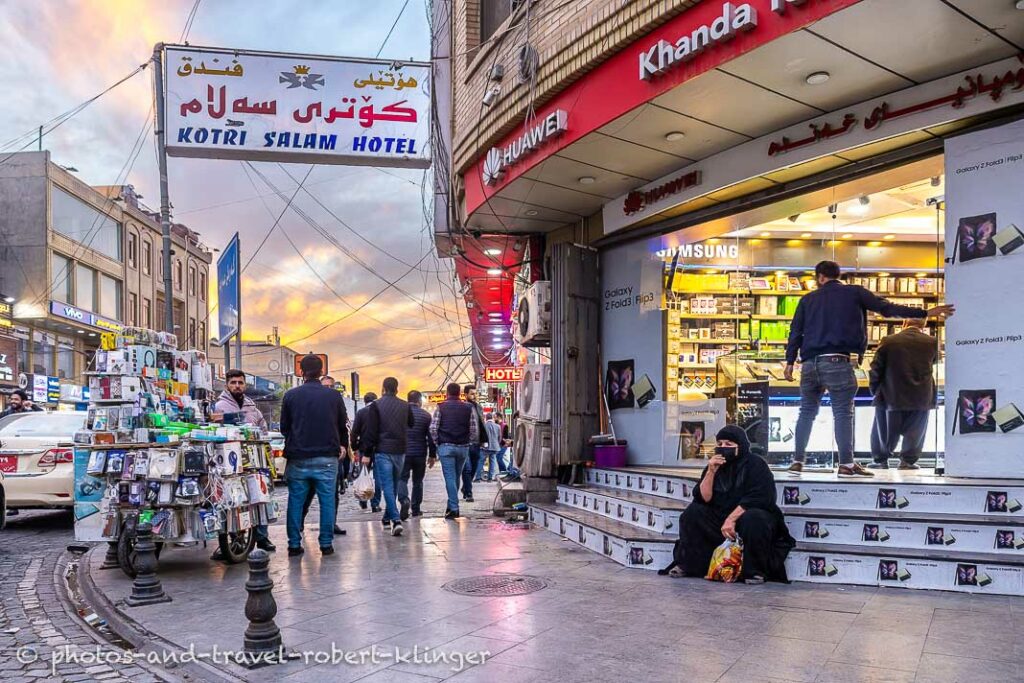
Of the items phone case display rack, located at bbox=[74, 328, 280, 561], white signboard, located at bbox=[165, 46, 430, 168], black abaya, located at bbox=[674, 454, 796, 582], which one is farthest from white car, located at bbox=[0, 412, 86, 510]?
black abaya, located at bbox=[674, 454, 796, 582]

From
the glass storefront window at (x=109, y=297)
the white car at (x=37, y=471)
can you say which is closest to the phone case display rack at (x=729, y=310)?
the white car at (x=37, y=471)

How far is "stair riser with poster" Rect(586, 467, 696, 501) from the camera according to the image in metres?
8.56

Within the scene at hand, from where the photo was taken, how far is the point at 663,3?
6949mm

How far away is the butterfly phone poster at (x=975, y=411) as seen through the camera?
680 cm

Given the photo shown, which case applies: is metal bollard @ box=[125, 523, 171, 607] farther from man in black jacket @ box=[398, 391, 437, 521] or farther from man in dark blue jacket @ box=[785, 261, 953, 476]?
A: man in dark blue jacket @ box=[785, 261, 953, 476]

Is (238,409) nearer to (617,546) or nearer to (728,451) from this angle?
(617,546)

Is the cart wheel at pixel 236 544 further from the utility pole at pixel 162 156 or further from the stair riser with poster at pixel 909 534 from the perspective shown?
the utility pole at pixel 162 156

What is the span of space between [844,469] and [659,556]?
2.02 meters

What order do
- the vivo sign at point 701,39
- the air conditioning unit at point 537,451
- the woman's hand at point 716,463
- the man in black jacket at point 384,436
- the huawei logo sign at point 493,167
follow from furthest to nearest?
the air conditioning unit at point 537,451 → the man in black jacket at point 384,436 → the huawei logo sign at point 493,167 → the woman's hand at point 716,463 → the vivo sign at point 701,39

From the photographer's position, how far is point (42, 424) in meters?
10.9

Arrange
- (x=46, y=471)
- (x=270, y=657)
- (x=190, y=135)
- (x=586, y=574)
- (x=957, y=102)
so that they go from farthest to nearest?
(x=190, y=135) → (x=46, y=471) → (x=586, y=574) → (x=957, y=102) → (x=270, y=657)

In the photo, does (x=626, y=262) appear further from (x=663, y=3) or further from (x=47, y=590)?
(x=47, y=590)

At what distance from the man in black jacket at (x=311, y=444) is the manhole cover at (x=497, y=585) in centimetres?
215

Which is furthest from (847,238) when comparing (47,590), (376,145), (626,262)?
(47,590)
